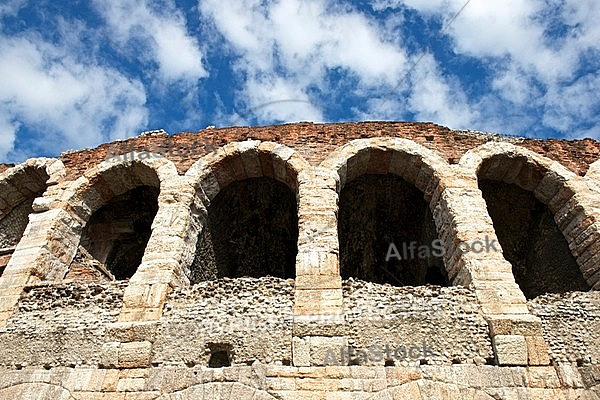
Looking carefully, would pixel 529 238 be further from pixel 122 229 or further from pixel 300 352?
pixel 122 229

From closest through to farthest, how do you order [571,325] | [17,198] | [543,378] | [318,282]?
1. [543,378]
2. [571,325]
3. [318,282]
4. [17,198]

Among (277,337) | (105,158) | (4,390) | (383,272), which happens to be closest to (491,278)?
(277,337)

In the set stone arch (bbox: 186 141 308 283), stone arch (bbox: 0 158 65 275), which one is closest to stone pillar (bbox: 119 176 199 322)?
stone arch (bbox: 186 141 308 283)

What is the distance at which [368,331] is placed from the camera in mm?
6020

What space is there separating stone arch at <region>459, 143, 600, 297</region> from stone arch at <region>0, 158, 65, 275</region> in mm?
8335

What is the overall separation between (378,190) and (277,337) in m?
5.05

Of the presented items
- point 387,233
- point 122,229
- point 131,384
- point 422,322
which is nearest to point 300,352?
point 422,322

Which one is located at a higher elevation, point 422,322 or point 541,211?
point 541,211

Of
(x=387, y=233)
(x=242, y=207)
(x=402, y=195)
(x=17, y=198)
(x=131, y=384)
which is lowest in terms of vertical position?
(x=131, y=384)

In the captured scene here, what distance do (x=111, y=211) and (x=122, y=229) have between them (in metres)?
0.51

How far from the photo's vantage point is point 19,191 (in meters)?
10.3

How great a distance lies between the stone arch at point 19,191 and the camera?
32.2 feet

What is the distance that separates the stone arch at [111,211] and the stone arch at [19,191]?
102cm

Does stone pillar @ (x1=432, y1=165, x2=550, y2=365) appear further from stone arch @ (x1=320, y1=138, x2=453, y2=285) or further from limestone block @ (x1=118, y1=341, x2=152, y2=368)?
limestone block @ (x1=118, y1=341, x2=152, y2=368)
